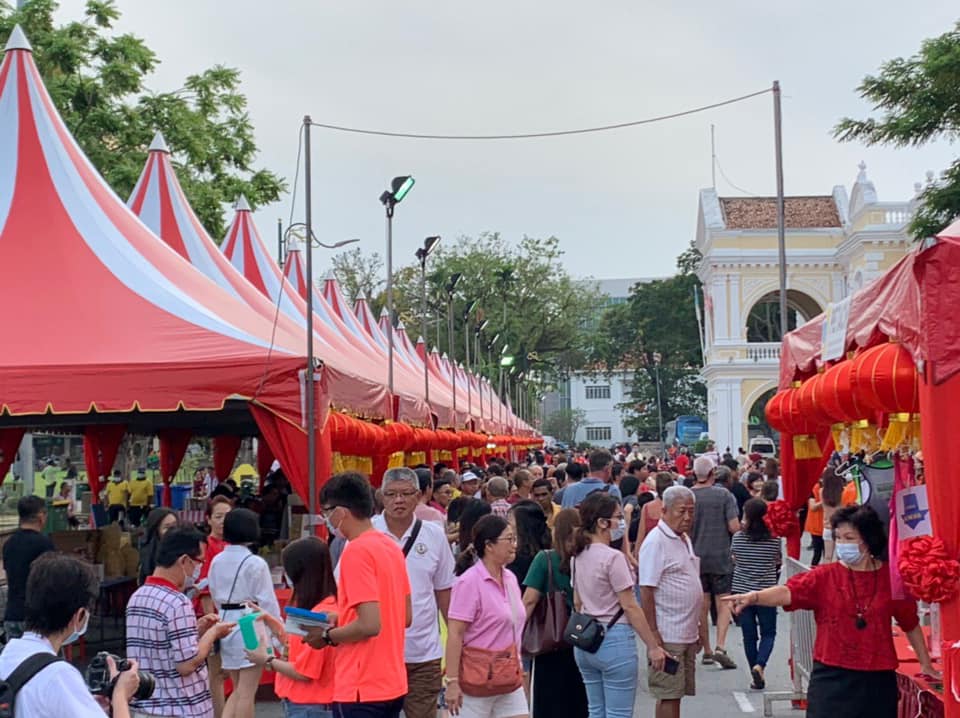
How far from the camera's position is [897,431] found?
7121 millimetres

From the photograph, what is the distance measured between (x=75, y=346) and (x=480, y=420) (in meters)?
24.1

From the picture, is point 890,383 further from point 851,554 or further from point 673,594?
point 673,594

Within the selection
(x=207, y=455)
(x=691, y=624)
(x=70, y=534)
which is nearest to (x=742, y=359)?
(x=207, y=455)

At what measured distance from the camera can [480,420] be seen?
3438 cm

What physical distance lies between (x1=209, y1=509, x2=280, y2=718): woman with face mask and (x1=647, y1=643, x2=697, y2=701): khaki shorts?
231 cm

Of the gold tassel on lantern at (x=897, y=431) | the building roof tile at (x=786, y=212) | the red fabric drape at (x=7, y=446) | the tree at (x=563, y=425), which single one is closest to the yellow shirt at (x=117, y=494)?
the red fabric drape at (x=7, y=446)

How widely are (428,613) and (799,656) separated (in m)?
3.91

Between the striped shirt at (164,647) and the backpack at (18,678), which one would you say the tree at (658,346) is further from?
the backpack at (18,678)

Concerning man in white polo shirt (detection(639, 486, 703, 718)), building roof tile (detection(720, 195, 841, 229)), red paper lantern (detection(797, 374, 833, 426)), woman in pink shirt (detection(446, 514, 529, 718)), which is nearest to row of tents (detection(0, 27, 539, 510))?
man in white polo shirt (detection(639, 486, 703, 718))

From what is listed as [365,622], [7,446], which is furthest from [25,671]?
[7,446]

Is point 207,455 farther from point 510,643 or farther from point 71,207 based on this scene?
point 510,643

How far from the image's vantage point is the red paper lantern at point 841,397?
7.04 meters

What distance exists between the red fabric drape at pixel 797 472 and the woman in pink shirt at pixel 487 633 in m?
5.06

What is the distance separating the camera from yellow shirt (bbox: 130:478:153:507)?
907 inches
